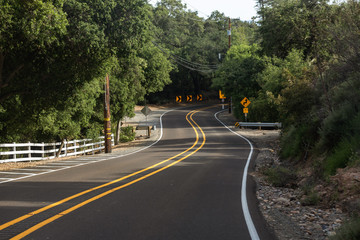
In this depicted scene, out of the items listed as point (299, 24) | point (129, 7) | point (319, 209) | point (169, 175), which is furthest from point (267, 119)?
point (319, 209)

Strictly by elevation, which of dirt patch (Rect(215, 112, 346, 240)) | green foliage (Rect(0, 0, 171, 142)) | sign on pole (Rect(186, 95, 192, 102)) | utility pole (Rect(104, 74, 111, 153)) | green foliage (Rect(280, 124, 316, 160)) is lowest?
dirt patch (Rect(215, 112, 346, 240))

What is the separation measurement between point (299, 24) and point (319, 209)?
110ft

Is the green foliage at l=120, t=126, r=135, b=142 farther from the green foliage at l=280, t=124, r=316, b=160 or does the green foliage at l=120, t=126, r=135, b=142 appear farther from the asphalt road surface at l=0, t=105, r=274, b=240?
the asphalt road surface at l=0, t=105, r=274, b=240

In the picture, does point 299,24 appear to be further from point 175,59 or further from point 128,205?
point 175,59

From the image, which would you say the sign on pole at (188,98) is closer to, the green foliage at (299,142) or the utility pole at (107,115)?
the utility pole at (107,115)

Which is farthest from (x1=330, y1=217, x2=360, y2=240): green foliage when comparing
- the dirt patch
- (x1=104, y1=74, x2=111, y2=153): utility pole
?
(x1=104, y1=74, x2=111, y2=153): utility pole

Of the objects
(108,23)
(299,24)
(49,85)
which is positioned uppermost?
(299,24)

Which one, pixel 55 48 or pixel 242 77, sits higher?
pixel 242 77

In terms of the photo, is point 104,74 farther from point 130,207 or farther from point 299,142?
point 130,207

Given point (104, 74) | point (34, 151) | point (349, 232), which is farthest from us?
point (34, 151)

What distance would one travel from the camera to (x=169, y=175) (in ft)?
43.2

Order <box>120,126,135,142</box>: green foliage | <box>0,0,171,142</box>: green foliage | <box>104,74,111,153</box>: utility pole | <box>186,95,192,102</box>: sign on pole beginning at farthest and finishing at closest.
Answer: <box>186,95,192,102</box>: sign on pole < <box>120,126,135,142</box>: green foliage < <box>104,74,111,153</box>: utility pole < <box>0,0,171,142</box>: green foliage

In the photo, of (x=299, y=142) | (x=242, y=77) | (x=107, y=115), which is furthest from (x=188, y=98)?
(x=299, y=142)

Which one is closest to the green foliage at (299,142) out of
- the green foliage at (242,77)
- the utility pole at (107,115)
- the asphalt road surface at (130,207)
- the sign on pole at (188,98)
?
the asphalt road surface at (130,207)
